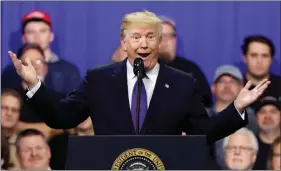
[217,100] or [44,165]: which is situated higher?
[217,100]

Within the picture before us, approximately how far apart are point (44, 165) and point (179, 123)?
9.43 ft

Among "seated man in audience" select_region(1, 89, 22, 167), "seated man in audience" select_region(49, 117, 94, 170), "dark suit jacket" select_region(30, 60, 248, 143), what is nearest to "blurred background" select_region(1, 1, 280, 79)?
"seated man in audience" select_region(1, 89, 22, 167)

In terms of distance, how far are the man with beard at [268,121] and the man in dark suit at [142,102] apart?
2.84 metres

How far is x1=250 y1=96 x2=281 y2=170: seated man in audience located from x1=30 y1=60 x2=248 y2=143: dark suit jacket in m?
2.82

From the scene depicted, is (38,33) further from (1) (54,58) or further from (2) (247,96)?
(2) (247,96)

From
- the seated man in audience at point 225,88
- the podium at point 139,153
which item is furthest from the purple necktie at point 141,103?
the seated man in audience at point 225,88

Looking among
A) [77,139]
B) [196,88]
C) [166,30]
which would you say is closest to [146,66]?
[196,88]

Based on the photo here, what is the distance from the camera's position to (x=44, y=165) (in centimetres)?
609

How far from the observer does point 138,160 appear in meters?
2.74

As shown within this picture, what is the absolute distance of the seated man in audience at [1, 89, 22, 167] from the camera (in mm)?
6211

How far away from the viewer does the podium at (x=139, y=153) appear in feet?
8.97

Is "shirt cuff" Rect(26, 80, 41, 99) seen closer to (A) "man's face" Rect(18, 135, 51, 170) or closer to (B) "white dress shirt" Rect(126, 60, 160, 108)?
(B) "white dress shirt" Rect(126, 60, 160, 108)

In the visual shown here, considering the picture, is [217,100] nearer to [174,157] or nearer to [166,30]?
[166,30]

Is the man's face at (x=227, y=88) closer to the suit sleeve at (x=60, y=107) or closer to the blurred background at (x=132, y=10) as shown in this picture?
the blurred background at (x=132, y=10)
